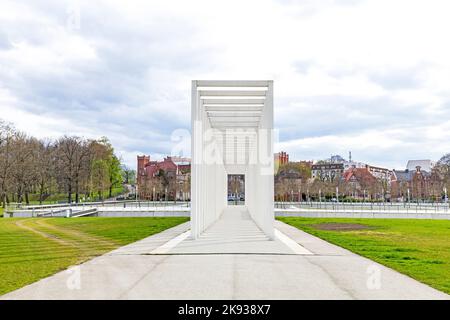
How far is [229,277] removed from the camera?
595 centimetres

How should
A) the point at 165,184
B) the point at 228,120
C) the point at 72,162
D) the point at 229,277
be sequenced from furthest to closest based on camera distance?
the point at 165,184 → the point at 72,162 → the point at 228,120 → the point at 229,277

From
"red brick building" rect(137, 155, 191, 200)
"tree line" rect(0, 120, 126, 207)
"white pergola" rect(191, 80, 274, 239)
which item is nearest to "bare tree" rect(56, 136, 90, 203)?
"tree line" rect(0, 120, 126, 207)

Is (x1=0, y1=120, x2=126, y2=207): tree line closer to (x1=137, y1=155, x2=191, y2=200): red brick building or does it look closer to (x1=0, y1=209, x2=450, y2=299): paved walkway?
(x1=137, y1=155, x2=191, y2=200): red brick building

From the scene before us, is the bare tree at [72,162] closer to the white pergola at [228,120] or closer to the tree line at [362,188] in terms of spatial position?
the tree line at [362,188]

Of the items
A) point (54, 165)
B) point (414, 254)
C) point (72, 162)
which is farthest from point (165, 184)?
point (414, 254)

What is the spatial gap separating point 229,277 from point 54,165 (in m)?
45.6

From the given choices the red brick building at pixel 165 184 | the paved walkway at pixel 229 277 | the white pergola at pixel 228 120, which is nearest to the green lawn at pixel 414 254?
the paved walkway at pixel 229 277

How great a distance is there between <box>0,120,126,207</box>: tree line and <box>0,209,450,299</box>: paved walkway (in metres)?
33.1

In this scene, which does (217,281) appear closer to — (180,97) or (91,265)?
(91,265)

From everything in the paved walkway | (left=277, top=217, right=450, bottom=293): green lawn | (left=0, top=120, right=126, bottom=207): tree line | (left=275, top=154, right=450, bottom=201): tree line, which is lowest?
(left=277, top=217, right=450, bottom=293): green lawn

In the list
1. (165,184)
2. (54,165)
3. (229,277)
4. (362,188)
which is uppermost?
(54,165)

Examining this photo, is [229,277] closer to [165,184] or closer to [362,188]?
[165,184]

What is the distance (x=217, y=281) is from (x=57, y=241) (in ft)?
22.9

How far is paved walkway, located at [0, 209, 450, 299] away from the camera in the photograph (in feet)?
16.2
